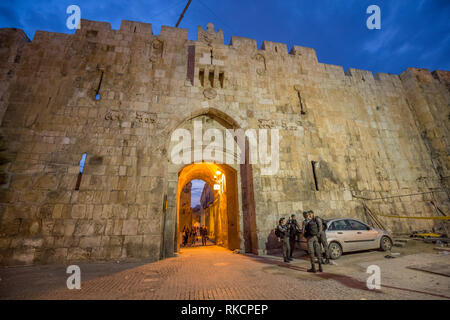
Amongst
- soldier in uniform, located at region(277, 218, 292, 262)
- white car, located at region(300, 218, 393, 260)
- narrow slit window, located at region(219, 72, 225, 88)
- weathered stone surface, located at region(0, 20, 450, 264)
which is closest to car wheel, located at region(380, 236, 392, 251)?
white car, located at region(300, 218, 393, 260)

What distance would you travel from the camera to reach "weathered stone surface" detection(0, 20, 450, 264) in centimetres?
710

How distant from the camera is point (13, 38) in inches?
343

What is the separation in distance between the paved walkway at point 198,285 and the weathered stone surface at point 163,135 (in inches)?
79.4

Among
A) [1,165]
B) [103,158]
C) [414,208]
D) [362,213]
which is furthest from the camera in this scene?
[414,208]

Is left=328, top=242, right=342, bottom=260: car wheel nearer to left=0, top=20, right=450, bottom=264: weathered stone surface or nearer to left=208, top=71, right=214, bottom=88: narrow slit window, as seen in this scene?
left=0, top=20, right=450, bottom=264: weathered stone surface

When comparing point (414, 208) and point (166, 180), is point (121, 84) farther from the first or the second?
point (414, 208)

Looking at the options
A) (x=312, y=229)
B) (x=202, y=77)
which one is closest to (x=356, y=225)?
(x=312, y=229)

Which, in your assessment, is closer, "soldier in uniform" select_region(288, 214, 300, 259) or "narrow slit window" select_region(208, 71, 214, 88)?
"soldier in uniform" select_region(288, 214, 300, 259)

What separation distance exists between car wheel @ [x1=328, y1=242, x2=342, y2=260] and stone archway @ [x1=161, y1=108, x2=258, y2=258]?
2851mm

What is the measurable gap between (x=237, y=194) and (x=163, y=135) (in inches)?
176

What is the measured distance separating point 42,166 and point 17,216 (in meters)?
1.89

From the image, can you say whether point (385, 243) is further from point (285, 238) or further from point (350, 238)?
point (285, 238)

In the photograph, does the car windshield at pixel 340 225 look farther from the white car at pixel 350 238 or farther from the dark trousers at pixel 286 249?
the dark trousers at pixel 286 249

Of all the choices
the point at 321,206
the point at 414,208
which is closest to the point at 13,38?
the point at 321,206
